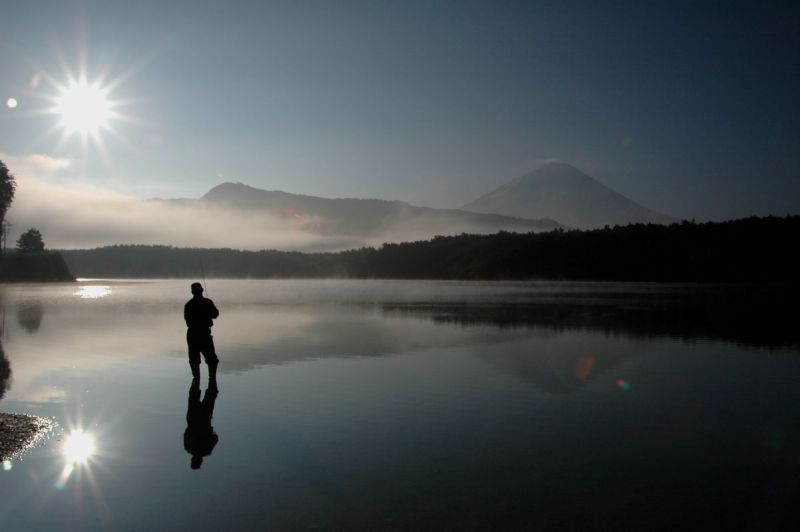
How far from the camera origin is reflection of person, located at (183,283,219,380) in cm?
1468

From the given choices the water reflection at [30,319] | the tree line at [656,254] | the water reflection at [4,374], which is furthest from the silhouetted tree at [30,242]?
the water reflection at [4,374]

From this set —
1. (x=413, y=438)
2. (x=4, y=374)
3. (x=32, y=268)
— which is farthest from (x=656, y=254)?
(x=413, y=438)

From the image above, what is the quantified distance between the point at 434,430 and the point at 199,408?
15.8 feet

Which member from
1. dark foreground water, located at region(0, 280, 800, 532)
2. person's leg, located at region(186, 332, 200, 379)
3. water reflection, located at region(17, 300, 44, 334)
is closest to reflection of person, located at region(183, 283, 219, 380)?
person's leg, located at region(186, 332, 200, 379)

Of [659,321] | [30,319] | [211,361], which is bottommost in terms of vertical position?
[30,319]

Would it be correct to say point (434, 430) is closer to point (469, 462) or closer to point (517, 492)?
point (469, 462)

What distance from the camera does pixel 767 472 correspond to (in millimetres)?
8406

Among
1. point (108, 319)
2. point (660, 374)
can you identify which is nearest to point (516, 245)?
point (108, 319)

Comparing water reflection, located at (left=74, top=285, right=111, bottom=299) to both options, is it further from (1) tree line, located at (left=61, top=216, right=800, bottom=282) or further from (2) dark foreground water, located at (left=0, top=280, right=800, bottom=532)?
(2) dark foreground water, located at (left=0, top=280, right=800, bottom=532)

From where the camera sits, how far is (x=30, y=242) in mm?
117875

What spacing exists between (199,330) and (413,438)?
7.02 metres

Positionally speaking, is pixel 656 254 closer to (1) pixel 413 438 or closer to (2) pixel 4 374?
(2) pixel 4 374

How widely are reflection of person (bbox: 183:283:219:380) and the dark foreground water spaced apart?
67cm

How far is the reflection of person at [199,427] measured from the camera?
928 cm
